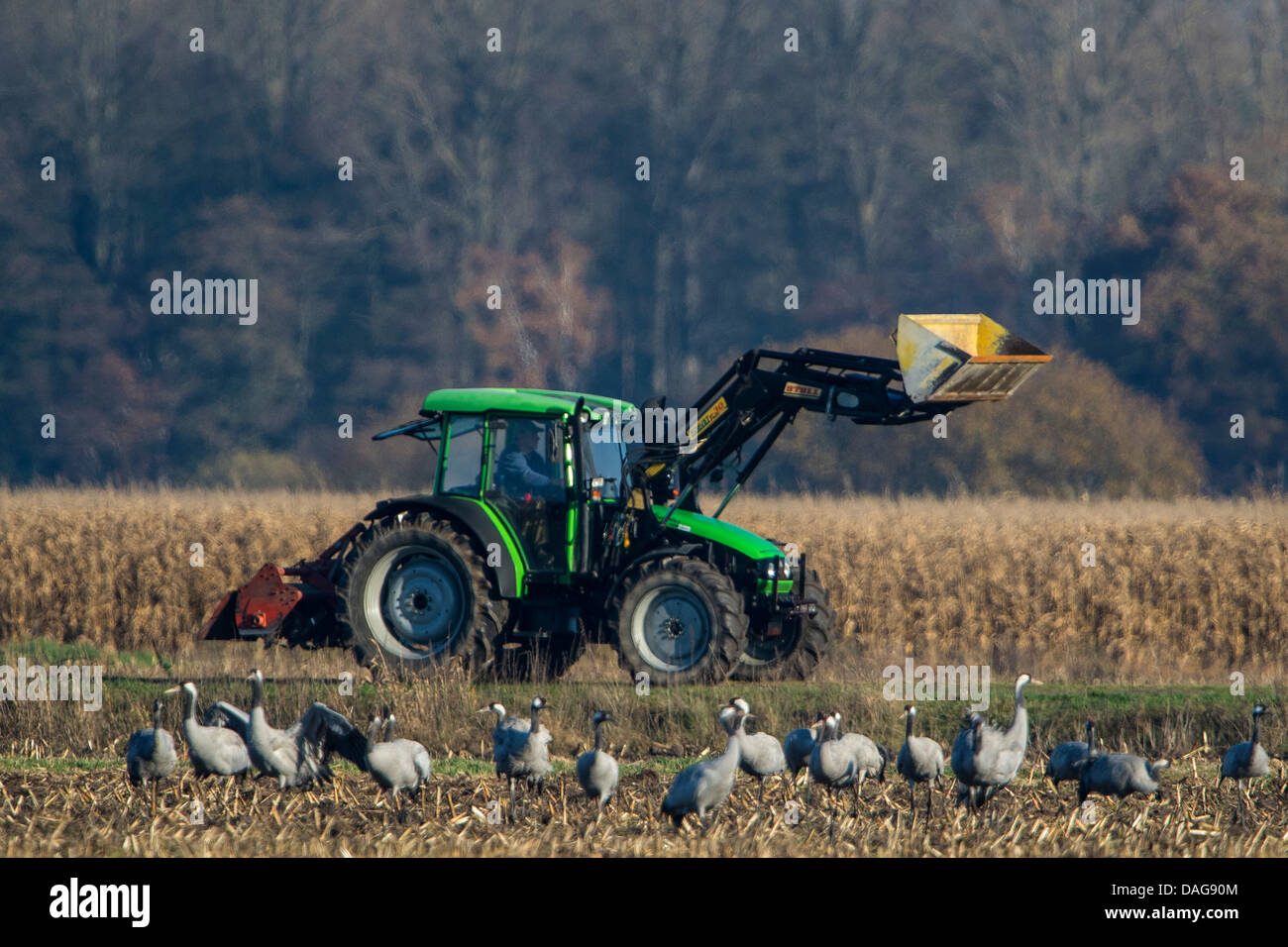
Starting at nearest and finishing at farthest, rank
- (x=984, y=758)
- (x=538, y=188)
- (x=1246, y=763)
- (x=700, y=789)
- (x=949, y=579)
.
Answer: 1. (x=700, y=789)
2. (x=984, y=758)
3. (x=1246, y=763)
4. (x=949, y=579)
5. (x=538, y=188)

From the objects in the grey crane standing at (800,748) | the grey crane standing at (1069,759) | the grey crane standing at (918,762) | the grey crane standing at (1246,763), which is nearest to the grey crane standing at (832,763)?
the grey crane standing at (918,762)

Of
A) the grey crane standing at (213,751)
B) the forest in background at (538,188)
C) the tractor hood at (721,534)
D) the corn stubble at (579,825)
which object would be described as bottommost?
the corn stubble at (579,825)

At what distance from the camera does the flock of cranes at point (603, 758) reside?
11000 millimetres

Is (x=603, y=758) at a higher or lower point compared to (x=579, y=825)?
higher

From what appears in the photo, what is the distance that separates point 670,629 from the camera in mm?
Answer: 15508

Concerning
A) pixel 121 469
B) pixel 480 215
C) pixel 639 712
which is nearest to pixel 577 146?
pixel 480 215

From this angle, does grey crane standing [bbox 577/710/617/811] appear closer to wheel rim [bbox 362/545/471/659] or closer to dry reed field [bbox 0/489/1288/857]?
dry reed field [bbox 0/489/1288/857]

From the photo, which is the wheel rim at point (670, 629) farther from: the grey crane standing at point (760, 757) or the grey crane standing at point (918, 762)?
the grey crane standing at point (918, 762)

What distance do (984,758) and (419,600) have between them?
6653mm

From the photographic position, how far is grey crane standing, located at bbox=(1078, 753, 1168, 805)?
11047 mm

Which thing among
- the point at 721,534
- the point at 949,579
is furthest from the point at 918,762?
the point at 949,579

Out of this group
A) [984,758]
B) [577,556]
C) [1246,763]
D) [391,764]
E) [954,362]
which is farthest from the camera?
[577,556]

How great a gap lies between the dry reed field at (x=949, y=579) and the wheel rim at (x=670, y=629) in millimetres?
3369

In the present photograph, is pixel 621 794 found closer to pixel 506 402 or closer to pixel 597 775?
pixel 597 775
